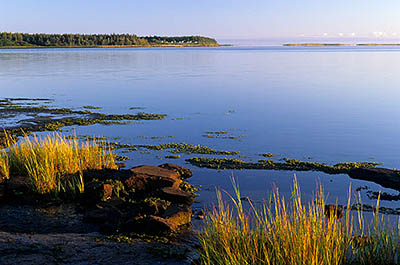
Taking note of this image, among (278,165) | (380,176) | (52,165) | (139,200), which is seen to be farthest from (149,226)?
(380,176)

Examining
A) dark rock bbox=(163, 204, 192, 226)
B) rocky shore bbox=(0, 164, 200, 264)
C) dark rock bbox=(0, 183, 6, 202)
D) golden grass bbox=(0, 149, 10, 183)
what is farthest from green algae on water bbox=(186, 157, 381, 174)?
dark rock bbox=(0, 183, 6, 202)

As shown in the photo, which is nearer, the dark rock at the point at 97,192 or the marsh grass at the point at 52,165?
the dark rock at the point at 97,192

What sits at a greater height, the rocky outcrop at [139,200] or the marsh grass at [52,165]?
the marsh grass at [52,165]

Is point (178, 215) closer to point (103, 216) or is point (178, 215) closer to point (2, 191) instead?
point (103, 216)

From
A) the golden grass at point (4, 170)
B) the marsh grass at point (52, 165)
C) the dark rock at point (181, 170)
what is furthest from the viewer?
the dark rock at point (181, 170)

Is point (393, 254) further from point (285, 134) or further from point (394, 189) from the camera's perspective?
point (285, 134)

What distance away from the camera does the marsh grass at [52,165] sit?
34.1ft

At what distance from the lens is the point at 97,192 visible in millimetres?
10234

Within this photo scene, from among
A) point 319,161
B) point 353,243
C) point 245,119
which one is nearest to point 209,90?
point 245,119

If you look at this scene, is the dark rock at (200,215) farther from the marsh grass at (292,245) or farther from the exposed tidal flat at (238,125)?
the marsh grass at (292,245)

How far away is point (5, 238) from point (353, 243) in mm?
6465

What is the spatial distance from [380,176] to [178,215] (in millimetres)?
6756

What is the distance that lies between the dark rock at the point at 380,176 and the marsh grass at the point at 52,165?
744cm

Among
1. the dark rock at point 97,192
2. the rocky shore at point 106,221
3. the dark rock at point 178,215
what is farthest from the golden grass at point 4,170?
the dark rock at point 178,215
